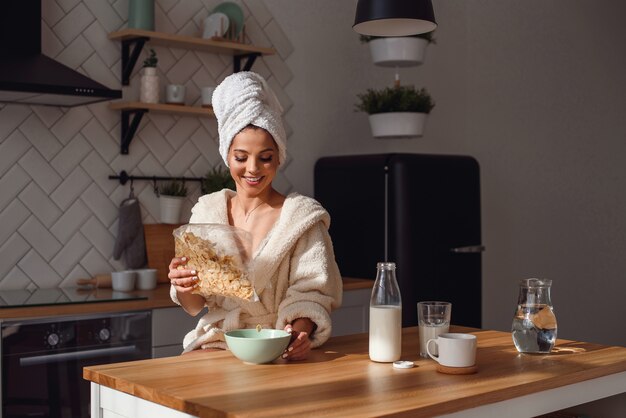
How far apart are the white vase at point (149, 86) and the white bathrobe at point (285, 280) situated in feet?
5.46

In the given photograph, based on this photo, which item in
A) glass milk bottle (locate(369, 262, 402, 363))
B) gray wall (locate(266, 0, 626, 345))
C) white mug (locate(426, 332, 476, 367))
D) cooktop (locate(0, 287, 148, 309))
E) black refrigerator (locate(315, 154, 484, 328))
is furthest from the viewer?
gray wall (locate(266, 0, 626, 345))

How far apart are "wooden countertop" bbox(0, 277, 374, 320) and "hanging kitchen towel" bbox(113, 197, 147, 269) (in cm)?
24

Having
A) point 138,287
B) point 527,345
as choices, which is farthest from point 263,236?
point 138,287

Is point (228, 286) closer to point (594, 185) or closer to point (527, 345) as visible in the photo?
point (527, 345)

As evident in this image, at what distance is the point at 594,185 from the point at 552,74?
921mm

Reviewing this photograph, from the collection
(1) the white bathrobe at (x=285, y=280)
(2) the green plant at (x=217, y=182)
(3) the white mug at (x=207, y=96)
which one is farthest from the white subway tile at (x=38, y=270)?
(1) the white bathrobe at (x=285, y=280)

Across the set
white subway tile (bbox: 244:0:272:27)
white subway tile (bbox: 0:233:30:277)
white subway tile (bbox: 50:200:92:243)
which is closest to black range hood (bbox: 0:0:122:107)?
white subway tile (bbox: 50:200:92:243)

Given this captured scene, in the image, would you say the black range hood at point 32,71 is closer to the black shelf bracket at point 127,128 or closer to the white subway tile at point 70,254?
the black shelf bracket at point 127,128

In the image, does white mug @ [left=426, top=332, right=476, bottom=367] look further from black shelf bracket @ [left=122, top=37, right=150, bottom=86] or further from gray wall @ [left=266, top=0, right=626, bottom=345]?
gray wall @ [left=266, top=0, right=626, bottom=345]

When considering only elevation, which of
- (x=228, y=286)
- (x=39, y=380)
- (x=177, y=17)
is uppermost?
(x=177, y=17)

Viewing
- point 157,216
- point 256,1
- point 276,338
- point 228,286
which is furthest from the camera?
point 256,1

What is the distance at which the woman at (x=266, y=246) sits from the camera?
2.41 metres

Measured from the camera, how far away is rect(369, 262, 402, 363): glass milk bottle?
2133 mm

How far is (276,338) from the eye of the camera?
6.76 ft
